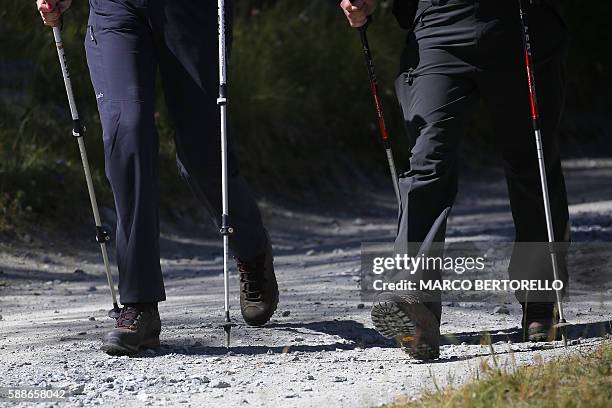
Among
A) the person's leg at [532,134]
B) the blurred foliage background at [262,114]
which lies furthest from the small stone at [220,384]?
the blurred foliage background at [262,114]

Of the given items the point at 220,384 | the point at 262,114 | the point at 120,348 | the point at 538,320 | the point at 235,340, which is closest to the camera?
the point at 220,384

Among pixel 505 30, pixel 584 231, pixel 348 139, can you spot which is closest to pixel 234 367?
pixel 505 30

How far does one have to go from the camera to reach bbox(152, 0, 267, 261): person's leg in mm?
5227

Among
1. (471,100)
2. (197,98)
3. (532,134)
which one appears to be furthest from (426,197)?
(197,98)

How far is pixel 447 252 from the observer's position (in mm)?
8289

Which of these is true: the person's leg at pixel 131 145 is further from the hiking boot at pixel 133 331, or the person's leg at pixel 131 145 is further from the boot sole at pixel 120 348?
the boot sole at pixel 120 348

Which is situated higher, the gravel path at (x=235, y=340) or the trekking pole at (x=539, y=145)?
the trekking pole at (x=539, y=145)

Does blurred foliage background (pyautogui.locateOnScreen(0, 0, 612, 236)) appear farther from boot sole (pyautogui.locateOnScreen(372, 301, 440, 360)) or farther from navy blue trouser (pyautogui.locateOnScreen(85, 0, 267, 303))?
boot sole (pyautogui.locateOnScreen(372, 301, 440, 360))

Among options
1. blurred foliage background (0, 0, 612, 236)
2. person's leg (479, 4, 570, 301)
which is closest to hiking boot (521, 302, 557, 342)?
person's leg (479, 4, 570, 301)

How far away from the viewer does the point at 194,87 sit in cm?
528

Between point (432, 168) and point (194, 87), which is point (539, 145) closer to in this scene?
point (432, 168)

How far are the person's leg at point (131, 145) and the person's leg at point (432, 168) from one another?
1021 mm

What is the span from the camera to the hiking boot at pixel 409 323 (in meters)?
4.80

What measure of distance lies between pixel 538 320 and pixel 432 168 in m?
0.92
